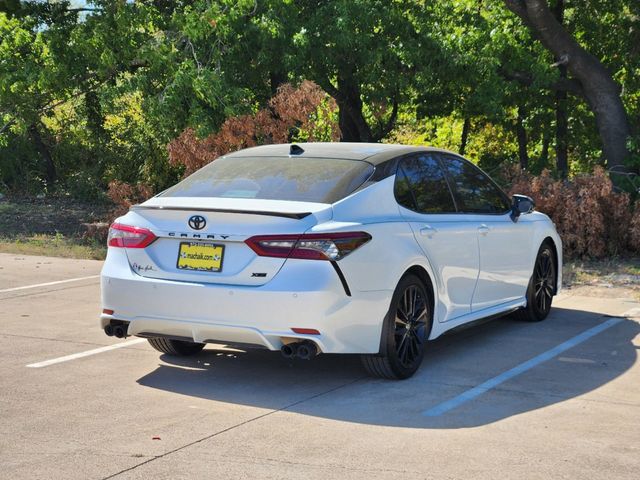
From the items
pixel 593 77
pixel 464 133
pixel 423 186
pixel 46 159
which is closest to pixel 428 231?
pixel 423 186

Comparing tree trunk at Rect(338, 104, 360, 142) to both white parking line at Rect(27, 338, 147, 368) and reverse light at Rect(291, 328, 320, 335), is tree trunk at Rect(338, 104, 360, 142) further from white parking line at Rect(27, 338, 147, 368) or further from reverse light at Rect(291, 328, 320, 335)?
reverse light at Rect(291, 328, 320, 335)

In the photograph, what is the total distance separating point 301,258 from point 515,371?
2.01 meters

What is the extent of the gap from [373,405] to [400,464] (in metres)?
1.18

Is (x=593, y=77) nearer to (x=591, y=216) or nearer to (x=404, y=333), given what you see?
(x=591, y=216)

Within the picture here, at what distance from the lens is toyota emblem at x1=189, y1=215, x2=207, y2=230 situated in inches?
259

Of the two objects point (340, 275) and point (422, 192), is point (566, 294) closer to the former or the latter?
point (422, 192)

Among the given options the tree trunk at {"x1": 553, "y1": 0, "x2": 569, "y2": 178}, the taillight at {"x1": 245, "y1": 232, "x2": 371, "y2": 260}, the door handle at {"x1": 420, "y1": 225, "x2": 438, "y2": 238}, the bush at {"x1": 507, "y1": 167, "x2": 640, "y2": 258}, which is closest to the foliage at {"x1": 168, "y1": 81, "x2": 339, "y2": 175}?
the bush at {"x1": 507, "y1": 167, "x2": 640, "y2": 258}

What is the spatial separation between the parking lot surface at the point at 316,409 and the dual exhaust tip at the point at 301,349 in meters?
0.29

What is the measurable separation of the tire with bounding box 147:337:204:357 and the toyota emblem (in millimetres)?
1345

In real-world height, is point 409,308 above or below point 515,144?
below

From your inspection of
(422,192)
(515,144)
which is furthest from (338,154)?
(515,144)

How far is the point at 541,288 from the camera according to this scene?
947 centimetres

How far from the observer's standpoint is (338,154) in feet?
24.6

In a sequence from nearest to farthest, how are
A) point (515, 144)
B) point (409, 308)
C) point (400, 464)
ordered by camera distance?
point (400, 464), point (409, 308), point (515, 144)
